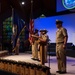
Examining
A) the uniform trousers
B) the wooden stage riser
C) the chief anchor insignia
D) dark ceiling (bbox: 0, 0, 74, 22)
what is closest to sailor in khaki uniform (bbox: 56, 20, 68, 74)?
the uniform trousers

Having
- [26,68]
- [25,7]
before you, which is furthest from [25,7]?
[26,68]

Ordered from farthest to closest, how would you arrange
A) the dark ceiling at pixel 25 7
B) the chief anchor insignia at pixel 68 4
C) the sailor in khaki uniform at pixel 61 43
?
1. the dark ceiling at pixel 25 7
2. the chief anchor insignia at pixel 68 4
3. the sailor in khaki uniform at pixel 61 43

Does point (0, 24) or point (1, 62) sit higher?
point (0, 24)

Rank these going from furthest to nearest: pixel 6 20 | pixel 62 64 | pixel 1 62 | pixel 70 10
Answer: pixel 6 20 < pixel 70 10 < pixel 1 62 < pixel 62 64

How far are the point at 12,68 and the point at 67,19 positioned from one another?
31.0ft

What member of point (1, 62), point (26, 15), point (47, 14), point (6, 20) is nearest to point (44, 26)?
point (47, 14)

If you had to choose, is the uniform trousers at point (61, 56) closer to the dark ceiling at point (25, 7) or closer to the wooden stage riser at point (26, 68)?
the wooden stage riser at point (26, 68)

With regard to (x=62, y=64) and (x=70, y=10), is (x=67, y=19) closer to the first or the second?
(x=70, y=10)

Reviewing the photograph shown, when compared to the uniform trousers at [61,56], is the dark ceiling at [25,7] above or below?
above

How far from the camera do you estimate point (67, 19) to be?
54.2 feet

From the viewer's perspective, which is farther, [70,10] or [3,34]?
[3,34]

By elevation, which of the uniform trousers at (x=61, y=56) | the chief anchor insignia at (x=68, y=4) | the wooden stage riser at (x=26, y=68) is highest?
the chief anchor insignia at (x=68, y=4)

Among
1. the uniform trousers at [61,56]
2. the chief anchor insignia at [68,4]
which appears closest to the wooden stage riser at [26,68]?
the uniform trousers at [61,56]

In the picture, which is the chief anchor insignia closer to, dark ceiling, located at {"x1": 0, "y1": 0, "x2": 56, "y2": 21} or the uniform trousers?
dark ceiling, located at {"x1": 0, "y1": 0, "x2": 56, "y2": 21}
